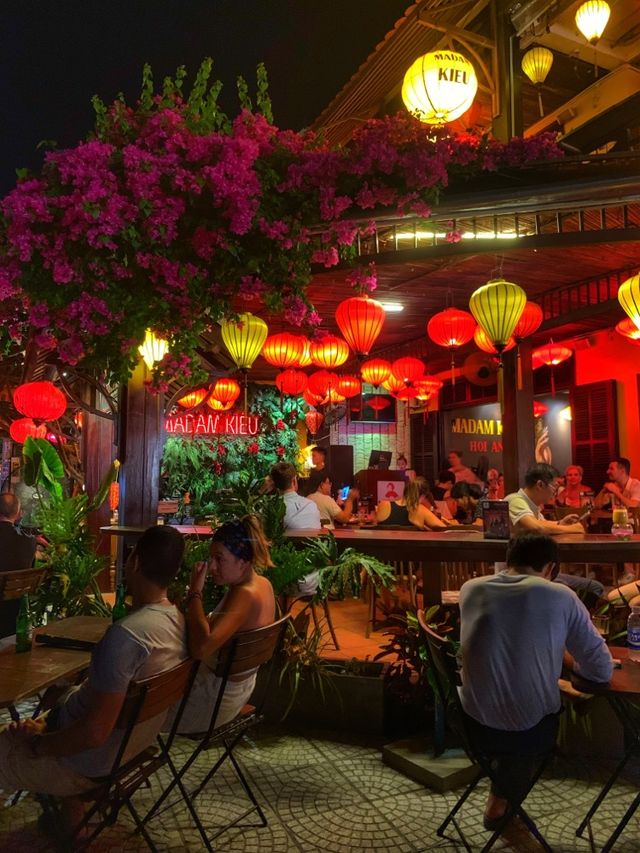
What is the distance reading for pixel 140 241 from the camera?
126 inches

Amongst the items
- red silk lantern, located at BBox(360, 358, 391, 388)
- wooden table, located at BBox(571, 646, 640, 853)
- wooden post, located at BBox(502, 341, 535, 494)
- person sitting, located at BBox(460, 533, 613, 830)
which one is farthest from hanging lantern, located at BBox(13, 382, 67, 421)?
wooden table, located at BBox(571, 646, 640, 853)

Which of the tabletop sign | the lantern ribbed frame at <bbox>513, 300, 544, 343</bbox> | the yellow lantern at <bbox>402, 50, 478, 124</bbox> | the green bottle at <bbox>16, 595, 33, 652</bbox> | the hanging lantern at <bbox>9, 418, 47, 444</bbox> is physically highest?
the yellow lantern at <bbox>402, 50, 478, 124</bbox>

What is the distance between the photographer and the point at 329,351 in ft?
28.5

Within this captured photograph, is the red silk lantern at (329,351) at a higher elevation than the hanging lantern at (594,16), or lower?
lower

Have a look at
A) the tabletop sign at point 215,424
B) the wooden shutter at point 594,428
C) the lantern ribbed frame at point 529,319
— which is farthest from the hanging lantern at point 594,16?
the tabletop sign at point 215,424

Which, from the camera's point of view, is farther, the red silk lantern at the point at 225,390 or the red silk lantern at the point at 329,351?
the red silk lantern at the point at 225,390

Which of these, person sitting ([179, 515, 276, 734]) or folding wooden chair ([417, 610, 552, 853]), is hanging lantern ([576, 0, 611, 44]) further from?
folding wooden chair ([417, 610, 552, 853])

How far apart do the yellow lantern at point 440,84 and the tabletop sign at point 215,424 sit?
33.2ft

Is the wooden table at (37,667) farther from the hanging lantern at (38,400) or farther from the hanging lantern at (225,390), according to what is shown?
the hanging lantern at (225,390)

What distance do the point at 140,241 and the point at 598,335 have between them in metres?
10.2

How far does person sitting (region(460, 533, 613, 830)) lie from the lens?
2855 mm

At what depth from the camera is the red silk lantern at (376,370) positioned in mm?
10266

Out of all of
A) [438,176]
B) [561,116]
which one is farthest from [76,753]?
[561,116]

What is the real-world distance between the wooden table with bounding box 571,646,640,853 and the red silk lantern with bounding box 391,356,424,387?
6.89 meters
